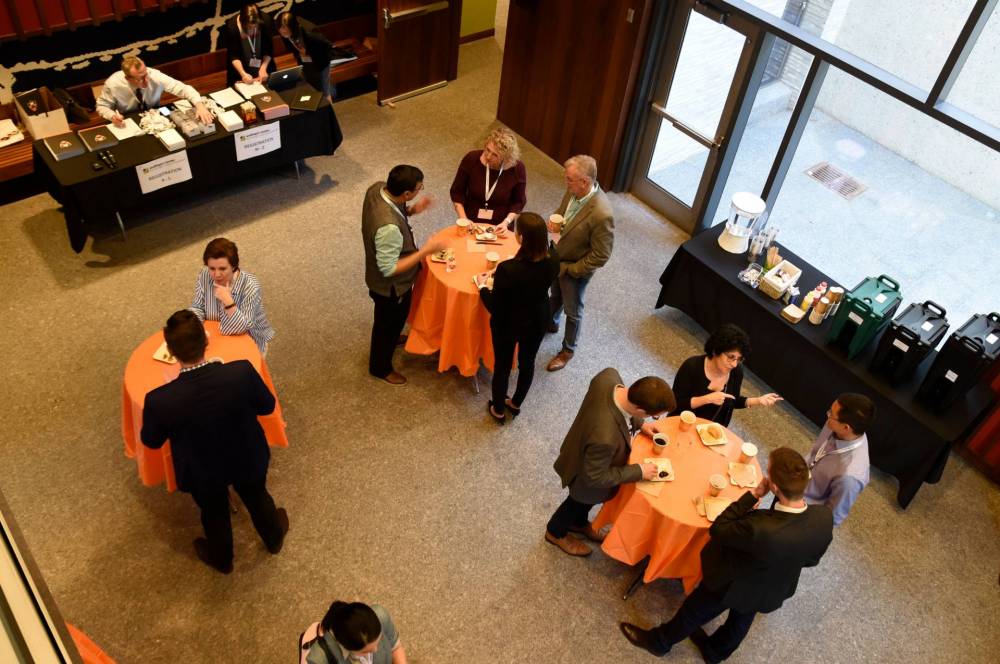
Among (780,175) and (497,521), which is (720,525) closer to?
(497,521)

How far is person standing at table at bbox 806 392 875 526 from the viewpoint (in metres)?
3.44

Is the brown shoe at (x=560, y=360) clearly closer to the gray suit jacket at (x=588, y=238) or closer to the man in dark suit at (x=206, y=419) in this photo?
the gray suit jacket at (x=588, y=238)

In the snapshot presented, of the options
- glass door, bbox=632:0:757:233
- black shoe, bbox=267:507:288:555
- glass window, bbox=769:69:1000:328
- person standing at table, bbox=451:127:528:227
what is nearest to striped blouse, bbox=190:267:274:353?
black shoe, bbox=267:507:288:555

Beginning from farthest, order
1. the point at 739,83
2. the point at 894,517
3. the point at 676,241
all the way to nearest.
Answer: the point at 676,241 → the point at 739,83 → the point at 894,517

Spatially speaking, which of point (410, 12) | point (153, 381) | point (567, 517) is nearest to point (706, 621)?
point (567, 517)

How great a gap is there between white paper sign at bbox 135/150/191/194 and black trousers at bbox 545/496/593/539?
3.62m

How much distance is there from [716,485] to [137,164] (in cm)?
428

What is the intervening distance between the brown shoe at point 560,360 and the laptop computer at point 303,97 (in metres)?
2.75

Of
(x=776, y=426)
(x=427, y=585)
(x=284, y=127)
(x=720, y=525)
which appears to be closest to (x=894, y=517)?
(x=776, y=426)

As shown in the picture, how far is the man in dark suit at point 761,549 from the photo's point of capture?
2998 mm

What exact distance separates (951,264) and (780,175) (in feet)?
4.73

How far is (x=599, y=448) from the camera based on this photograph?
10.9 ft

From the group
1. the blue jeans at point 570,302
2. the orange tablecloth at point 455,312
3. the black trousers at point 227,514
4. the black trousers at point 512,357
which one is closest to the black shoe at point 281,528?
the black trousers at point 227,514

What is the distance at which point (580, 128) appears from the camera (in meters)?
A: 6.64
